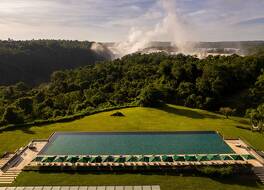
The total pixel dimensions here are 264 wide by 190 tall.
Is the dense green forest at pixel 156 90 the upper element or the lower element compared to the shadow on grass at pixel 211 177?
upper

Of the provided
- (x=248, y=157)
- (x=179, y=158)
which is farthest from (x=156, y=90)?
(x=248, y=157)

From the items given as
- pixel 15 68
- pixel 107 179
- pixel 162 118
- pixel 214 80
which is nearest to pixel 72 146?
pixel 107 179

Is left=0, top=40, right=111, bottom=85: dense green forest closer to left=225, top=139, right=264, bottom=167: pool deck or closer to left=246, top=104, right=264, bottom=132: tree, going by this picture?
left=246, top=104, right=264, bottom=132: tree

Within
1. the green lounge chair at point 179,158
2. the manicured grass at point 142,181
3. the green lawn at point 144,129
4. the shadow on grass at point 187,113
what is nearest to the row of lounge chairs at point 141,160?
the green lounge chair at point 179,158

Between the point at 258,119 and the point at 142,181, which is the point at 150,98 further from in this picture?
the point at 142,181

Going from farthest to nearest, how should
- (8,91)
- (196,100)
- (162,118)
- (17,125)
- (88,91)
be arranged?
(8,91), (88,91), (196,100), (162,118), (17,125)

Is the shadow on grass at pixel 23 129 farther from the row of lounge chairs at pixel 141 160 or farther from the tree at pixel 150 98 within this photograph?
the tree at pixel 150 98

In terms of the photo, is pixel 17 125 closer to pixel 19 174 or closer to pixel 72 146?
pixel 72 146
